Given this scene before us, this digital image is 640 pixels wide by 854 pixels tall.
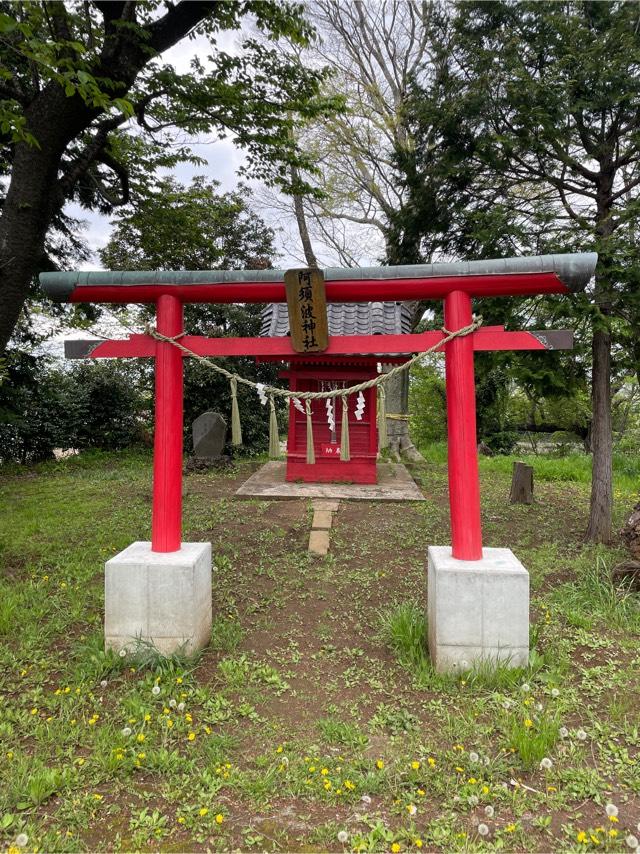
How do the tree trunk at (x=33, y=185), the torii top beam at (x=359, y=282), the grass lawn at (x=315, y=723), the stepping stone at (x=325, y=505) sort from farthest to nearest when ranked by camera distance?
the stepping stone at (x=325, y=505), the tree trunk at (x=33, y=185), the torii top beam at (x=359, y=282), the grass lawn at (x=315, y=723)

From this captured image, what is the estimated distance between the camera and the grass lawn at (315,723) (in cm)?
213

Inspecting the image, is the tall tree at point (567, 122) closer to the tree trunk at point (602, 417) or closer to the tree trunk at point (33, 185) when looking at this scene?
the tree trunk at point (602, 417)

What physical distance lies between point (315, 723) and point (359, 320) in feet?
21.6

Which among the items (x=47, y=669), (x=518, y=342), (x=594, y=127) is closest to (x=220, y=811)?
(x=47, y=669)

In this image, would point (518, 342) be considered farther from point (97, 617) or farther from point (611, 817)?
point (97, 617)

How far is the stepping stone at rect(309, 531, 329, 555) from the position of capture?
5.46 meters

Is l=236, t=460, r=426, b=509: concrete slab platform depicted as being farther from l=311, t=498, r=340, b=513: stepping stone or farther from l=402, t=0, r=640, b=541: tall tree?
l=402, t=0, r=640, b=541: tall tree

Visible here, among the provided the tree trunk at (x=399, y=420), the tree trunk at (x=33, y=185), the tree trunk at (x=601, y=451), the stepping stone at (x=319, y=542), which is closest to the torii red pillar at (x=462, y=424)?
the stepping stone at (x=319, y=542)

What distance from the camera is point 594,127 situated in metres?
5.14

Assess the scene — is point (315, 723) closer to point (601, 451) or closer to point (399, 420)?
point (601, 451)

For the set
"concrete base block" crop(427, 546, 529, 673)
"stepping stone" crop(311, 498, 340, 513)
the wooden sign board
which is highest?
the wooden sign board

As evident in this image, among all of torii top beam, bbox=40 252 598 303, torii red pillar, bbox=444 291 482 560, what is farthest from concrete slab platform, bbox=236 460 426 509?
torii top beam, bbox=40 252 598 303

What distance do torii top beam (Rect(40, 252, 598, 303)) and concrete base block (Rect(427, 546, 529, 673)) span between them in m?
1.94

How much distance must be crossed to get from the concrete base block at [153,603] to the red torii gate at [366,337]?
0.89 ft
